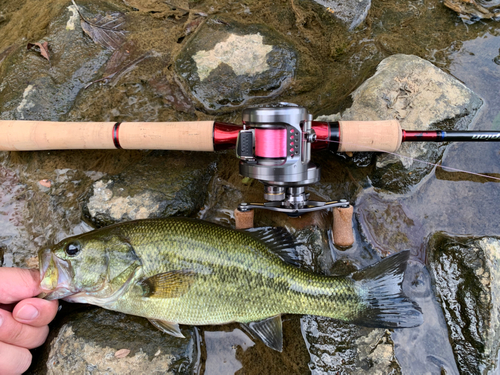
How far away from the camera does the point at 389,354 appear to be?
9.27ft

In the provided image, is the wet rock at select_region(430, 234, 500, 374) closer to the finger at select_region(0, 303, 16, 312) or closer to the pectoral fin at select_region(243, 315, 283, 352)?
the pectoral fin at select_region(243, 315, 283, 352)

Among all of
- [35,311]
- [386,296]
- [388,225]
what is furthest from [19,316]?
[388,225]

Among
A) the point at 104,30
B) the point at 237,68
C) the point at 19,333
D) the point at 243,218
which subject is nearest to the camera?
the point at 19,333

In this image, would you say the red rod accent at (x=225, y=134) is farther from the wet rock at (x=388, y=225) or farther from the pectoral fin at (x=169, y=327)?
the pectoral fin at (x=169, y=327)

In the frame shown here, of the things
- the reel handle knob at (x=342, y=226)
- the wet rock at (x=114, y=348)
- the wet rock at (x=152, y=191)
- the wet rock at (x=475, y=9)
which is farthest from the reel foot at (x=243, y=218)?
the wet rock at (x=475, y=9)

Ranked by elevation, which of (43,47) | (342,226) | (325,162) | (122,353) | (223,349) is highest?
(43,47)

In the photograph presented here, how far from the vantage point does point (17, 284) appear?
2604 mm

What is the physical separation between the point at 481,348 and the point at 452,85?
7.44 feet

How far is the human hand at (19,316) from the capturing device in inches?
102

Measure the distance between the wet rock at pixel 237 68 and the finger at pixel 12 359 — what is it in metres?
2.66

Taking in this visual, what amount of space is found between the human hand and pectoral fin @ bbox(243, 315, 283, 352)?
1664mm

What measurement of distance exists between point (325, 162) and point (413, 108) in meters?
0.91

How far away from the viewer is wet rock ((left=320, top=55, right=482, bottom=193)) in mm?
A: 3021

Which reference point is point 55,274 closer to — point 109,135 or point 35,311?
point 35,311
